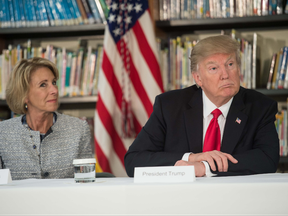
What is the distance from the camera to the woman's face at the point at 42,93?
205 centimetres

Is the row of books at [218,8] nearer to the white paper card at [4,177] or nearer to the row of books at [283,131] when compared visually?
the row of books at [283,131]

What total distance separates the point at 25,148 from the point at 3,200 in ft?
3.24

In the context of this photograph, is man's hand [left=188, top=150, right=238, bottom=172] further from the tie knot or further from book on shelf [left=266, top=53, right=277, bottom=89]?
book on shelf [left=266, top=53, right=277, bottom=89]

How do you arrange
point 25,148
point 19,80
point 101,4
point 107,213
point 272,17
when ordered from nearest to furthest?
point 107,213
point 25,148
point 19,80
point 272,17
point 101,4

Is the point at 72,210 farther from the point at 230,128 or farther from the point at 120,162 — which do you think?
the point at 120,162

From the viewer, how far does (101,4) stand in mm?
2795

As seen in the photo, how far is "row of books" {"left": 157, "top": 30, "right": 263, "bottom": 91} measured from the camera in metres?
2.61

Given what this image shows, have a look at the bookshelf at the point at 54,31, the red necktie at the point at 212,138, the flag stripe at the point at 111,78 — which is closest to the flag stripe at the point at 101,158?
the flag stripe at the point at 111,78

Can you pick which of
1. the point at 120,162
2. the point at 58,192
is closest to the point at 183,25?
the point at 120,162

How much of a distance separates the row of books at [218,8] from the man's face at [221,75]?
1.16 metres

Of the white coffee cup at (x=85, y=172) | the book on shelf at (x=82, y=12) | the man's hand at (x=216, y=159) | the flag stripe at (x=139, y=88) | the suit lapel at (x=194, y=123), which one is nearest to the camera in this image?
the white coffee cup at (x=85, y=172)

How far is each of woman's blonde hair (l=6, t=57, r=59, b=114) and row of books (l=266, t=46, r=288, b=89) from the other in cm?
159

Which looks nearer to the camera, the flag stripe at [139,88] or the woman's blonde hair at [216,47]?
the woman's blonde hair at [216,47]

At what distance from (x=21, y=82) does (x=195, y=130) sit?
1.09 meters
